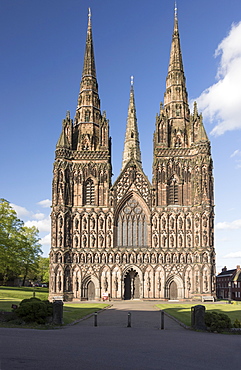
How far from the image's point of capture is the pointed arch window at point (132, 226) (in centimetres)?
6581

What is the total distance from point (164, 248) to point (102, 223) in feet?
32.8

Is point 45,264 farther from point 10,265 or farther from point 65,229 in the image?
point 65,229

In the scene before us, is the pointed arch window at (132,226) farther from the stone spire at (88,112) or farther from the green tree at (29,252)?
the green tree at (29,252)

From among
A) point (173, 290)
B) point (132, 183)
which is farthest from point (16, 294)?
point (132, 183)

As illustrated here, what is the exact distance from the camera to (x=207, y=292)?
61.4 metres

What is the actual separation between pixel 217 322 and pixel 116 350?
388 inches

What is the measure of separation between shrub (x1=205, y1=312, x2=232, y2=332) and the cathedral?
3669 cm

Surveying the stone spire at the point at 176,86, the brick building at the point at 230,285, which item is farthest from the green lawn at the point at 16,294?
the brick building at the point at 230,285

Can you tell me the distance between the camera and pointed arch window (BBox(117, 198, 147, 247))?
6581 centimetres

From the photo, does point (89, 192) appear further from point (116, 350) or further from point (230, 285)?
point (230, 285)

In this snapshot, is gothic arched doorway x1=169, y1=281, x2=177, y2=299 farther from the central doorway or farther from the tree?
the tree

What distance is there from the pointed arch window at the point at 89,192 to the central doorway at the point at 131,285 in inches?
487

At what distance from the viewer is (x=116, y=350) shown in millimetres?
17484

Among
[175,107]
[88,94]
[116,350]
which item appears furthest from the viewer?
[88,94]
